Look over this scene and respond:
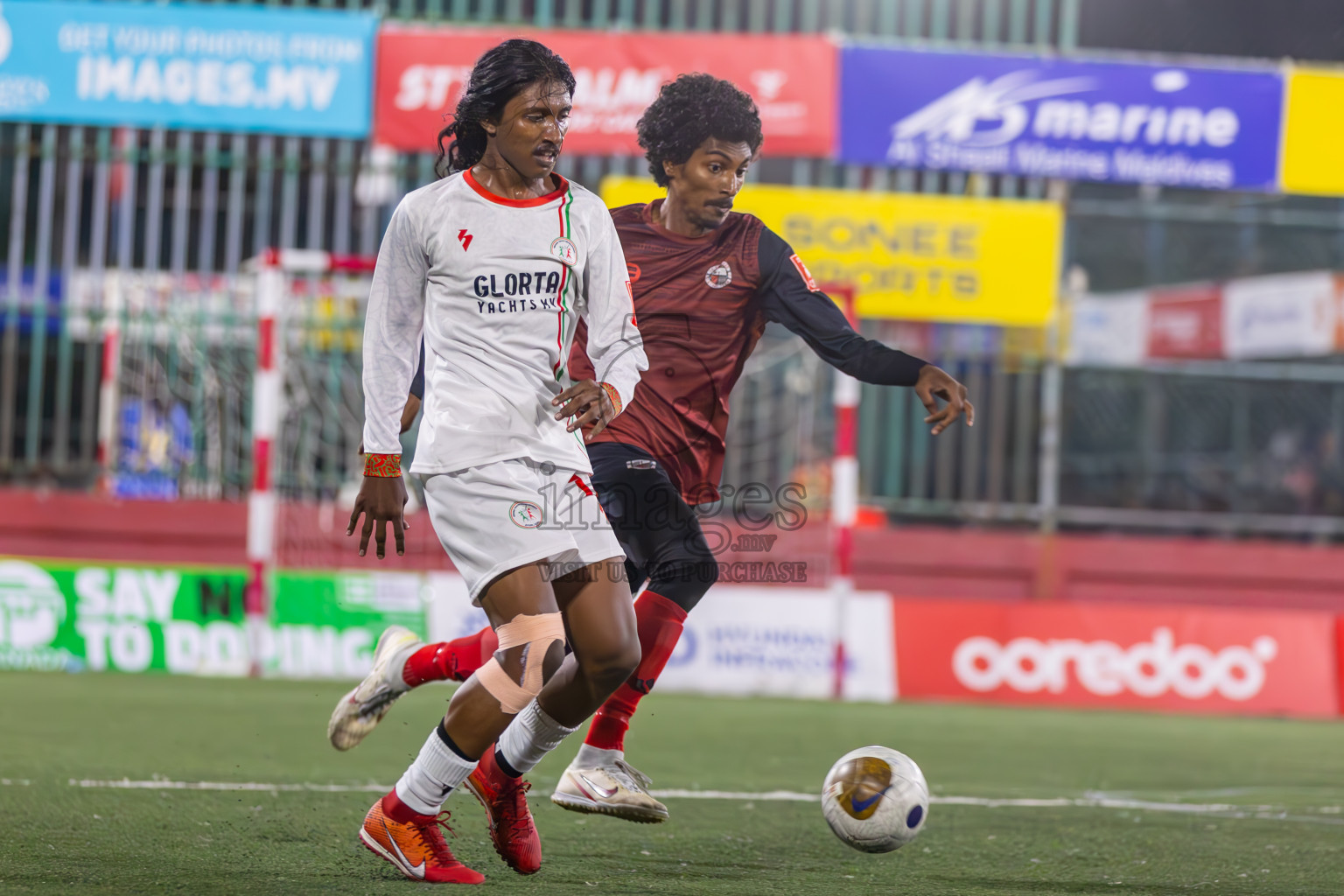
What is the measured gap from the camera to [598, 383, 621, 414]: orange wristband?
12.9ft

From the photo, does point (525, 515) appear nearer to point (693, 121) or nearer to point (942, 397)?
point (942, 397)

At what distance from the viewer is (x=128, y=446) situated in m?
12.4

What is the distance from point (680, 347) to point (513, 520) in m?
1.30

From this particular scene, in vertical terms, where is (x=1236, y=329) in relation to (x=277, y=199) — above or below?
below

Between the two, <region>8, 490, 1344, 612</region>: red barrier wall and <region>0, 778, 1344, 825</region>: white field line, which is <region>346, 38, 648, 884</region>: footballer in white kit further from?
<region>8, 490, 1344, 612</region>: red barrier wall

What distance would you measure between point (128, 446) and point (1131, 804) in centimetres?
856

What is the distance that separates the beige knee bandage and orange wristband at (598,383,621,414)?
53cm

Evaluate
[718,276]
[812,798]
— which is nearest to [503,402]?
[718,276]

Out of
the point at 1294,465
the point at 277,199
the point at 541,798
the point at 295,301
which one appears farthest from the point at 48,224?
the point at 1294,465

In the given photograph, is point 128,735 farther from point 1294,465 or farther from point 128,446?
point 1294,465

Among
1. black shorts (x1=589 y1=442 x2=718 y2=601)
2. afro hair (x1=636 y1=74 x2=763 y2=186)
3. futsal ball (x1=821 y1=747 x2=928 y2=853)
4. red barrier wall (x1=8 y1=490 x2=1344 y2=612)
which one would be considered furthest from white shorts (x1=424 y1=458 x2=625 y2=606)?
red barrier wall (x1=8 y1=490 x2=1344 y2=612)

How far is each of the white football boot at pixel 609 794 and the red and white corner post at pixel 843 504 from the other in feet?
20.9

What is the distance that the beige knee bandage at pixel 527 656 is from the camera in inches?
155

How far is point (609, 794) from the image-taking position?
15.2ft
